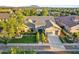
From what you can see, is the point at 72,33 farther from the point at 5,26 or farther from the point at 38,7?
the point at 5,26

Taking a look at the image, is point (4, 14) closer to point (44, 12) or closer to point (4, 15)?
point (4, 15)

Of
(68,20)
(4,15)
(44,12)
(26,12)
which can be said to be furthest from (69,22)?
(4,15)

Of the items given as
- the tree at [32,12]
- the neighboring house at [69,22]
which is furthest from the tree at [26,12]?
the neighboring house at [69,22]

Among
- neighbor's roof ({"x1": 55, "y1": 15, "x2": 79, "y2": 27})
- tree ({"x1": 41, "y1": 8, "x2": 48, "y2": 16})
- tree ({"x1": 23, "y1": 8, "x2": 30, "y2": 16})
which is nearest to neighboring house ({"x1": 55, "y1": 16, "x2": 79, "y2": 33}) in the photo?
neighbor's roof ({"x1": 55, "y1": 15, "x2": 79, "y2": 27})

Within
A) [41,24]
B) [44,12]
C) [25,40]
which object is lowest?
[25,40]

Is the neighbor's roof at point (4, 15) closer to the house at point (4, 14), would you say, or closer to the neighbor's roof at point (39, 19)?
the house at point (4, 14)

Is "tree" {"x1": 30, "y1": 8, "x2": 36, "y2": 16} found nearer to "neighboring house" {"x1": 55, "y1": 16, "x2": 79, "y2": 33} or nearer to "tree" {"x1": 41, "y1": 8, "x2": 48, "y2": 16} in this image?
"tree" {"x1": 41, "y1": 8, "x2": 48, "y2": 16}
